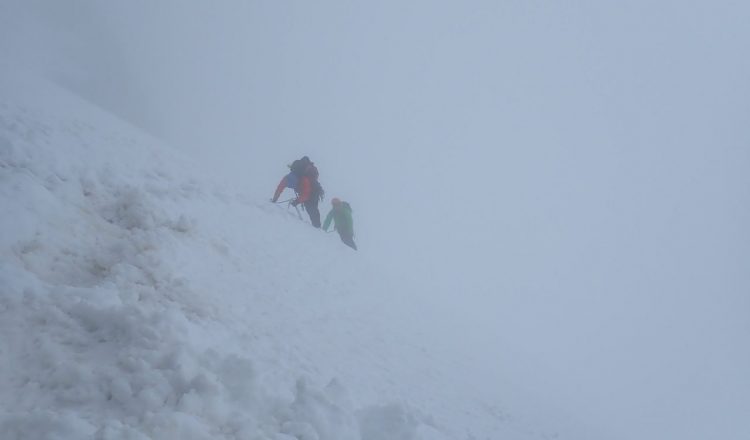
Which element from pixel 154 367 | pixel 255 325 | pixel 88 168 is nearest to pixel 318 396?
pixel 154 367

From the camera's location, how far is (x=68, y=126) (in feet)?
33.0

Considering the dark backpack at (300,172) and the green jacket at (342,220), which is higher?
the dark backpack at (300,172)

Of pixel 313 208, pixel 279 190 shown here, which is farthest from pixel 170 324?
pixel 313 208

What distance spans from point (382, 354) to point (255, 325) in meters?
2.68

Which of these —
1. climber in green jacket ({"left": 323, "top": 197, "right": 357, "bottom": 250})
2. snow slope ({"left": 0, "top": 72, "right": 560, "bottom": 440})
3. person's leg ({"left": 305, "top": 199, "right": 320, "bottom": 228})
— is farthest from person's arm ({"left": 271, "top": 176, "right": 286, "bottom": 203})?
snow slope ({"left": 0, "top": 72, "right": 560, "bottom": 440})

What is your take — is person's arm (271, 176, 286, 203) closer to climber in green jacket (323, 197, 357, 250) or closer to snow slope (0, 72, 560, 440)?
climber in green jacket (323, 197, 357, 250)

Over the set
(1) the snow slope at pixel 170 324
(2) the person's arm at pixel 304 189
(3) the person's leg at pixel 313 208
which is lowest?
(1) the snow slope at pixel 170 324

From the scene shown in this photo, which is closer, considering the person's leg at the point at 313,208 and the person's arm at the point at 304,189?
the person's arm at the point at 304,189

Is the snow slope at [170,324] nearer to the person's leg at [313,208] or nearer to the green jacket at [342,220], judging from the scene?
the person's leg at [313,208]

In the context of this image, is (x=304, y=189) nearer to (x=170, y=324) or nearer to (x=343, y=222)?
(x=343, y=222)

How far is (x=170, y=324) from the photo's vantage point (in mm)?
4680

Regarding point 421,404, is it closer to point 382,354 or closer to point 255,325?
point 382,354

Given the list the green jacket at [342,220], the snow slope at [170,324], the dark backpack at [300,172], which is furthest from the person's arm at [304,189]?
the snow slope at [170,324]

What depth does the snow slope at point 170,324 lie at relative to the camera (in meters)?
3.84
